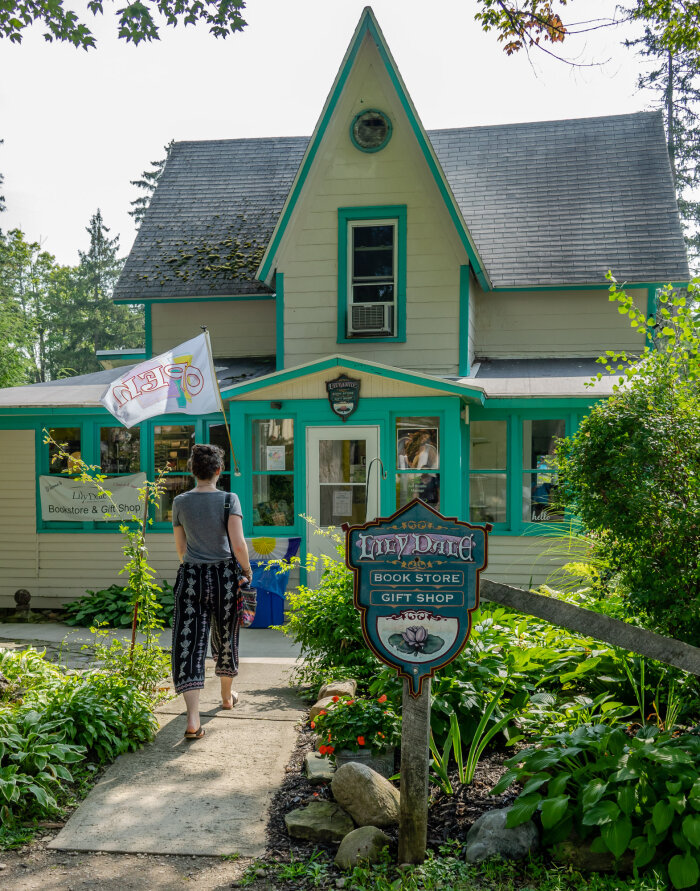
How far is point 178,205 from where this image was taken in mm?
13852

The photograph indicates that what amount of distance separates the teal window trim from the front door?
66.8 inches

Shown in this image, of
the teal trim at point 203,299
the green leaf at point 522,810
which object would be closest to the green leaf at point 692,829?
the green leaf at point 522,810

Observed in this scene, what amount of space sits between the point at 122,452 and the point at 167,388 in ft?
12.3

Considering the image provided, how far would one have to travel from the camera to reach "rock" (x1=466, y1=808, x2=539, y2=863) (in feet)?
11.5

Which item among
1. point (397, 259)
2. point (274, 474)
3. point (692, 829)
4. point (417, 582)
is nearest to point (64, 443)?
point (274, 474)

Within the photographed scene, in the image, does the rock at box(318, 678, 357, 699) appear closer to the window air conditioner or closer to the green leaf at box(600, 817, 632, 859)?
the green leaf at box(600, 817, 632, 859)

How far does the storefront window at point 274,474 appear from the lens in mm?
9953

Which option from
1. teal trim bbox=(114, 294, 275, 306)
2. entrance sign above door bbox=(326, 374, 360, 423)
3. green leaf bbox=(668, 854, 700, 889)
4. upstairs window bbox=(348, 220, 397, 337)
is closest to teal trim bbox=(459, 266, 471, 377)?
upstairs window bbox=(348, 220, 397, 337)

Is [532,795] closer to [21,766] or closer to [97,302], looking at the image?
[21,766]

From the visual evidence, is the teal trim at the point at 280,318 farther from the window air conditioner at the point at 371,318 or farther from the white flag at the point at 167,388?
the white flag at the point at 167,388

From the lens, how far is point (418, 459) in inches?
379

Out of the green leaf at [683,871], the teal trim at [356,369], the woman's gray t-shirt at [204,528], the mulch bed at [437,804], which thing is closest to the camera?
the green leaf at [683,871]

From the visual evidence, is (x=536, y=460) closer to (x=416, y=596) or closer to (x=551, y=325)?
(x=551, y=325)

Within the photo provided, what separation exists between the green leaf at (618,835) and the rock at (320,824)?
122 centimetres
